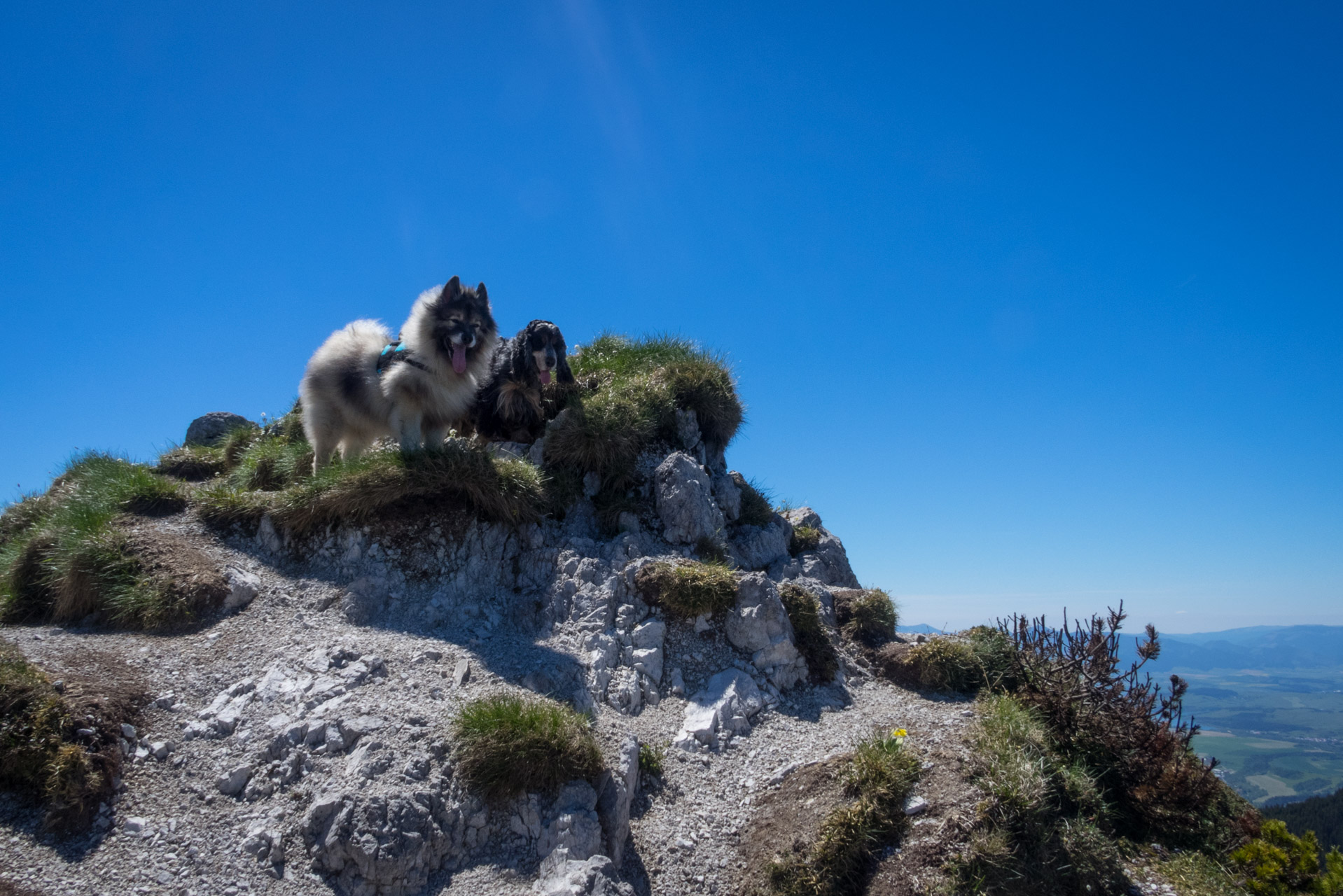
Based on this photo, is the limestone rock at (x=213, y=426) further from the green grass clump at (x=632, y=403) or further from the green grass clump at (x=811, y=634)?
the green grass clump at (x=811, y=634)

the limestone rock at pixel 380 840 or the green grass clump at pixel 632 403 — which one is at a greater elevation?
the green grass clump at pixel 632 403

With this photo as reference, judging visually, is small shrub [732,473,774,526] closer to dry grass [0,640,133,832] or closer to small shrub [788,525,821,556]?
small shrub [788,525,821,556]

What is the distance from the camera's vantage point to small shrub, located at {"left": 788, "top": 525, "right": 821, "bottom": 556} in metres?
11.7

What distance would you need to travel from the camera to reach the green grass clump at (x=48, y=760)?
524 cm

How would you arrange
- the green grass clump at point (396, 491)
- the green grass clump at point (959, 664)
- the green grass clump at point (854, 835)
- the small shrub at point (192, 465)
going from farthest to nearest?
the small shrub at point (192, 465) → the green grass clump at point (396, 491) → the green grass clump at point (959, 664) → the green grass clump at point (854, 835)

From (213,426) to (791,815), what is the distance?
16522 mm

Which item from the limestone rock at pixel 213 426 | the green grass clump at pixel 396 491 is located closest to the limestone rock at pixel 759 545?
the green grass clump at pixel 396 491

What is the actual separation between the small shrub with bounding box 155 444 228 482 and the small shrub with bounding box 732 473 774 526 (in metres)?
10.5

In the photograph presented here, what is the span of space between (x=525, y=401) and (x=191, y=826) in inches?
272

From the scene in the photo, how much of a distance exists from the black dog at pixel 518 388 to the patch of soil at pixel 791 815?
6620 mm

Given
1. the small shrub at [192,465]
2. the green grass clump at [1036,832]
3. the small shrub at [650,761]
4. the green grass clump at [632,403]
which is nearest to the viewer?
the green grass clump at [1036,832]

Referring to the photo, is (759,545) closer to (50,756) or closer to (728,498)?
(728,498)

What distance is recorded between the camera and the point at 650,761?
22.3 feet

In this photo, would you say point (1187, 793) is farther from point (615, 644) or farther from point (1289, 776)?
point (1289, 776)
